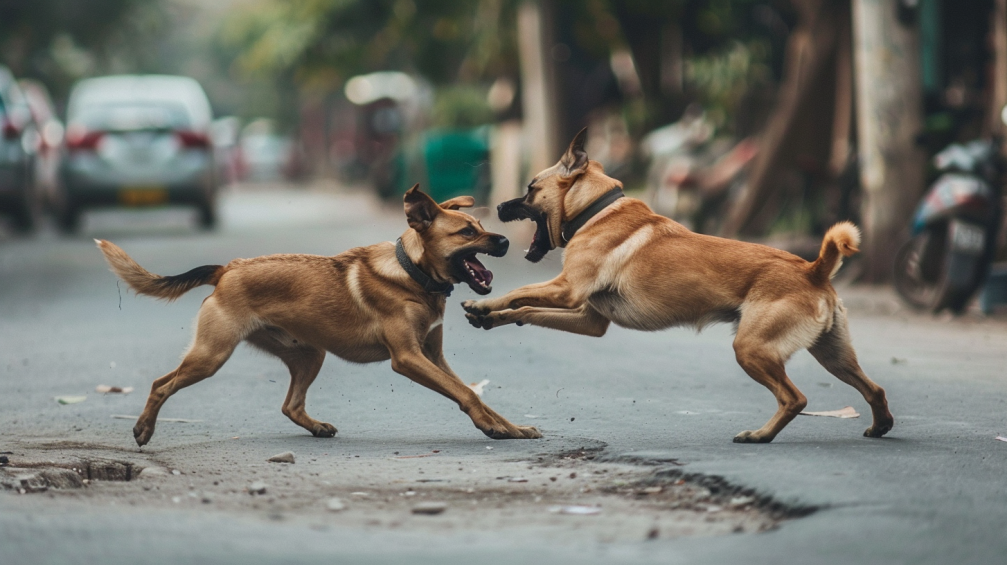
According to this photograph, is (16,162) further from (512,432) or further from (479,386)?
(512,432)

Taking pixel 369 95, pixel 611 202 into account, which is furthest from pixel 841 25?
pixel 369 95

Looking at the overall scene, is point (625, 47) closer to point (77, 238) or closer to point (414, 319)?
point (77, 238)

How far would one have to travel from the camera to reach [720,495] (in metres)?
4.52

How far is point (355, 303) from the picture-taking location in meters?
5.79

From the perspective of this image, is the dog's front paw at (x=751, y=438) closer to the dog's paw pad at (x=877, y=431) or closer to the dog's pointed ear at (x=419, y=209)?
the dog's paw pad at (x=877, y=431)

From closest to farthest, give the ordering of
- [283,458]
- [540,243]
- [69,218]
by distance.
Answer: [283,458] → [540,243] → [69,218]

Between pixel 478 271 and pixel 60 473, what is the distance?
190 centimetres

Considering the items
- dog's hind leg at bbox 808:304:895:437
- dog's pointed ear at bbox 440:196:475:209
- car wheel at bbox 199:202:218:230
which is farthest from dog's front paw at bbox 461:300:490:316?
car wheel at bbox 199:202:218:230

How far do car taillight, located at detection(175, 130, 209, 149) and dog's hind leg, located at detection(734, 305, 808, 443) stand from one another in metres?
14.0

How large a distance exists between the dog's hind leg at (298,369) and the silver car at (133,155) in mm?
12528

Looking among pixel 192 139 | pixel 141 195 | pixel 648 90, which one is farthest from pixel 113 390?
pixel 648 90

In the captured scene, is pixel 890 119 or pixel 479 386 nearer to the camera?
pixel 479 386

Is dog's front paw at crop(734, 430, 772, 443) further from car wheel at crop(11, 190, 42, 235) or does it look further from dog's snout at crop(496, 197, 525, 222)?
car wheel at crop(11, 190, 42, 235)

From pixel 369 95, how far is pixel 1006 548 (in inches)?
1628
